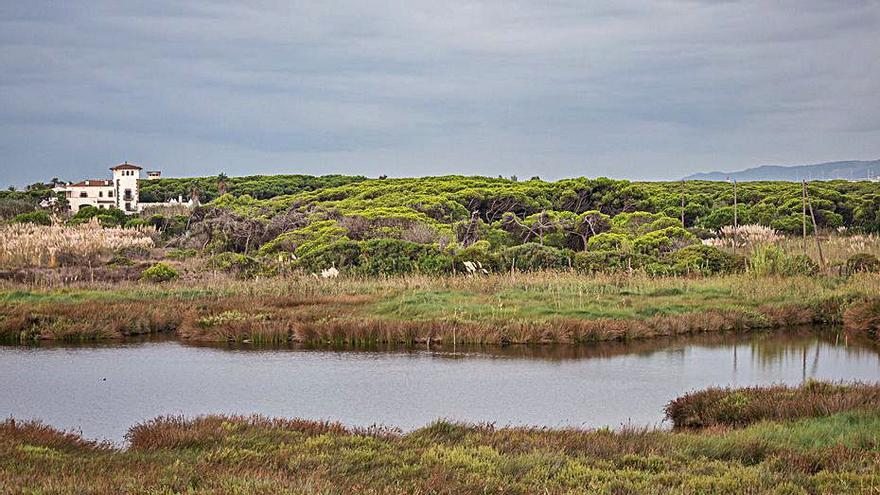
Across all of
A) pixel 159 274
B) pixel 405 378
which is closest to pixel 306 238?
pixel 159 274

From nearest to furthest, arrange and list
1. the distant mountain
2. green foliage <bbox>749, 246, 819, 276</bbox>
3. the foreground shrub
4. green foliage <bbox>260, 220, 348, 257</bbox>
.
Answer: the foreground shrub → green foliage <bbox>749, 246, 819, 276</bbox> → green foliage <bbox>260, 220, 348, 257</bbox> → the distant mountain

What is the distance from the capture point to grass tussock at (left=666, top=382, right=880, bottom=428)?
472 inches

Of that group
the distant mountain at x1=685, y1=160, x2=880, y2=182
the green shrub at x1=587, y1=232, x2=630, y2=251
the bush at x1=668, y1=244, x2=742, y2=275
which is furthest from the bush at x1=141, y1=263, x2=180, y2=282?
the distant mountain at x1=685, y1=160, x2=880, y2=182

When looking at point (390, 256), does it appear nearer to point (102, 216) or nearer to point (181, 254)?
point (181, 254)

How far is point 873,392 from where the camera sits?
12.8 meters

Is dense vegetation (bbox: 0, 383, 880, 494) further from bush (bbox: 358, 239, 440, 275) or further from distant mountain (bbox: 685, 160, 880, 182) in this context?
distant mountain (bbox: 685, 160, 880, 182)

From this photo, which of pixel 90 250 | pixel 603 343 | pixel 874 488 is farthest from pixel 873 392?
pixel 90 250

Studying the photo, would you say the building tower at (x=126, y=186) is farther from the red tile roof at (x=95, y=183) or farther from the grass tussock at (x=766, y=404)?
the grass tussock at (x=766, y=404)

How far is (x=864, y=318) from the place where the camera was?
22.3 metres

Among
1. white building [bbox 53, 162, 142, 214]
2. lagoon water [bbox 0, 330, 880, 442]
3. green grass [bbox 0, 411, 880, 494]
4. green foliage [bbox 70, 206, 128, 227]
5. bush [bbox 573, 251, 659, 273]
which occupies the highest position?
white building [bbox 53, 162, 142, 214]

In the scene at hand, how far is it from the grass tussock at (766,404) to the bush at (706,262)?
15.9 m

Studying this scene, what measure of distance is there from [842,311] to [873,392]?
11.6 m

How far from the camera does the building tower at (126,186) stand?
7669 cm

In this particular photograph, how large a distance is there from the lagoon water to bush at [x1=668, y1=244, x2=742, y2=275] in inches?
297
